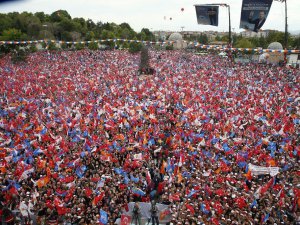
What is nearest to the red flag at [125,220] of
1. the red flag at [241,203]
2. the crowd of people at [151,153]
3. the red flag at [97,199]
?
the crowd of people at [151,153]

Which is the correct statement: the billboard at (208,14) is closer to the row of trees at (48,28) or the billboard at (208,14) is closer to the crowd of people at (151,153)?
the crowd of people at (151,153)

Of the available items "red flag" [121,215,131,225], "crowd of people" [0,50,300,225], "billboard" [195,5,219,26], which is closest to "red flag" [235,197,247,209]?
"crowd of people" [0,50,300,225]

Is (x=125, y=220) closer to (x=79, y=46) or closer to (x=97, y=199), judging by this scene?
(x=97, y=199)

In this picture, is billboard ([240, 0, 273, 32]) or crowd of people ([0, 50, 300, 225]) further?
billboard ([240, 0, 273, 32])

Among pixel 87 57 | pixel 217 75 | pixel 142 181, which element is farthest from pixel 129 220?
pixel 87 57

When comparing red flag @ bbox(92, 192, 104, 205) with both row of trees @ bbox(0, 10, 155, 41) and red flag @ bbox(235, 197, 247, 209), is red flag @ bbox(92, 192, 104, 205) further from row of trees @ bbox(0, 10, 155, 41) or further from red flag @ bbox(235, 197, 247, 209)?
row of trees @ bbox(0, 10, 155, 41)

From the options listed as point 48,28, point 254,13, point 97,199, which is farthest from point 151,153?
point 48,28
